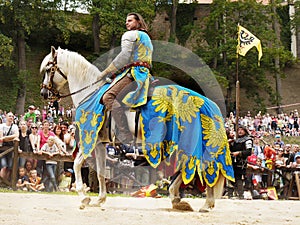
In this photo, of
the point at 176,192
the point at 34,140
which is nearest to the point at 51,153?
the point at 34,140

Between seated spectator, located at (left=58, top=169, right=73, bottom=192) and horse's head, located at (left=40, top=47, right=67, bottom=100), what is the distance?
4203mm

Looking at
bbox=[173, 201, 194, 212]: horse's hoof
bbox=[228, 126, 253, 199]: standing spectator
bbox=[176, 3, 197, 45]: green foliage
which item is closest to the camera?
bbox=[173, 201, 194, 212]: horse's hoof

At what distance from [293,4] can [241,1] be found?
9.68 metres

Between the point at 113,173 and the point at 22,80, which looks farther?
the point at 22,80

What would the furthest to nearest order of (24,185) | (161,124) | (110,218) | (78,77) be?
(24,185)
(78,77)
(161,124)
(110,218)

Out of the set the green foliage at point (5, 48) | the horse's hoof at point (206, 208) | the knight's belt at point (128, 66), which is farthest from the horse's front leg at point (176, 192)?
the green foliage at point (5, 48)

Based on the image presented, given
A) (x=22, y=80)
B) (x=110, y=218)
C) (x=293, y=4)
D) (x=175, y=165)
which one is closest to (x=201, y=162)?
(x=175, y=165)

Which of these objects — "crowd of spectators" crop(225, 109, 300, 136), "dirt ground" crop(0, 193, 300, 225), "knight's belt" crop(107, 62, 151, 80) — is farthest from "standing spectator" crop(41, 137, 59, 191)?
"crowd of spectators" crop(225, 109, 300, 136)

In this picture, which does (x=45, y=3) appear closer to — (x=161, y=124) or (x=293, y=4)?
(x=293, y=4)

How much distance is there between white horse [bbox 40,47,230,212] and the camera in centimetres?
884

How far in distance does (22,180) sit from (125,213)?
5.65m

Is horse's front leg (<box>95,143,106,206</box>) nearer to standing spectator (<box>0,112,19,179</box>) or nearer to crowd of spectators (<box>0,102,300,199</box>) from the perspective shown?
crowd of spectators (<box>0,102,300,199</box>)

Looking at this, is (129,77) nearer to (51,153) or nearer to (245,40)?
(51,153)

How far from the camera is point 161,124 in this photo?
839cm
